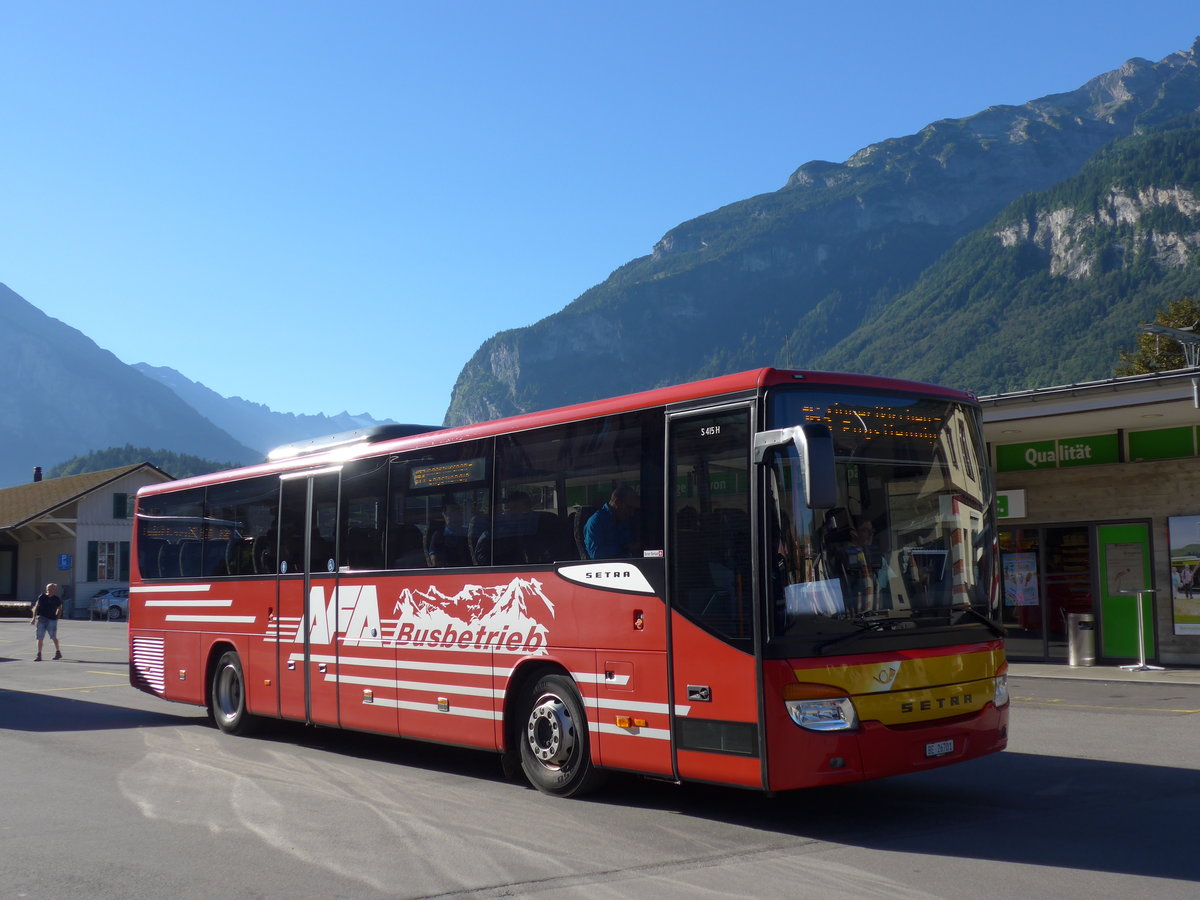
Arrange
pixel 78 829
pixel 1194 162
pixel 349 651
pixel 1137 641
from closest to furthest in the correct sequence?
pixel 78 829, pixel 349 651, pixel 1137 641, pixel 1194 162

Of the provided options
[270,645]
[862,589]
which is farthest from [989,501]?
[270,645]

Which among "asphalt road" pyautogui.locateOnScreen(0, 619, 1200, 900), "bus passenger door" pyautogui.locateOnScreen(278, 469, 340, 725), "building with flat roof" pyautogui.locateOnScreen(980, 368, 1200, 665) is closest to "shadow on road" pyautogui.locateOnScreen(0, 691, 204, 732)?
"asphalt road" pyautogui.locateOnScreen(0, 619, 1200, 900)

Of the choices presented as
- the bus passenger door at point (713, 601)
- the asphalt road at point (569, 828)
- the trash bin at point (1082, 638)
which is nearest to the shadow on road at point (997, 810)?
the asphalt road at point (569, 828)

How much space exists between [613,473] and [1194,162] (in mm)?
162183

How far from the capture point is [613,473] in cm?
866

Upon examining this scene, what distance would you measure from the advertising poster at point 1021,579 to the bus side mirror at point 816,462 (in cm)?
1688

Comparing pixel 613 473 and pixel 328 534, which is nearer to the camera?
pixel 613 473

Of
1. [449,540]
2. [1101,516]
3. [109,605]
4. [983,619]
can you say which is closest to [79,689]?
[449,540]

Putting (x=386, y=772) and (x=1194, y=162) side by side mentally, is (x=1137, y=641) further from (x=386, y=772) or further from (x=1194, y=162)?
(x=1194, y=162)

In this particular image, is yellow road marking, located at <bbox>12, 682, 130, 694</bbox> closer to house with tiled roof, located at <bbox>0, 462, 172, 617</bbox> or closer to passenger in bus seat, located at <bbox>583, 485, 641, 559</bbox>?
passenger in bus seat, located at <bbox>583, 485, 641, 559</bbox>

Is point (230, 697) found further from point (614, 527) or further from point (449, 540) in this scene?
point (614, 527)

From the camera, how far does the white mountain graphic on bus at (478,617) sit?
9.20 metres

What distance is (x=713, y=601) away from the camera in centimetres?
773

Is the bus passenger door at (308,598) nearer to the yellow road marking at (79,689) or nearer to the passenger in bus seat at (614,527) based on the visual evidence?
the passenger in bus seat at (614,527)
